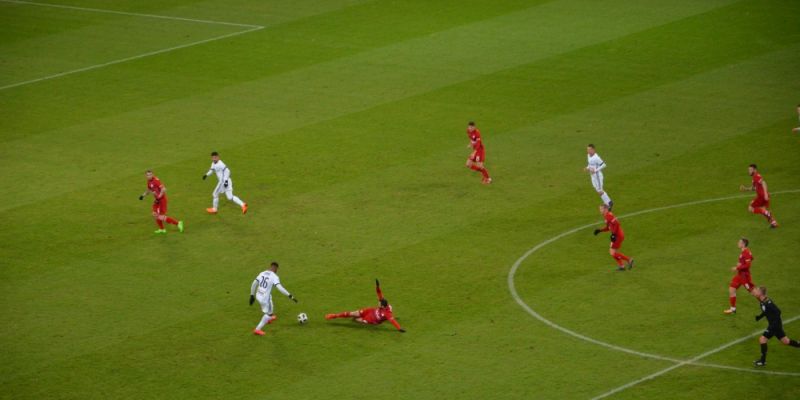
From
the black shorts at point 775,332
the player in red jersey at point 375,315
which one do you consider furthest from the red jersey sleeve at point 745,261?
the player in red jersey at point 375,315

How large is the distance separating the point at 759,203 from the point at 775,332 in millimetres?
8630

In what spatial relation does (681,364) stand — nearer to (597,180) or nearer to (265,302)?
(265,302)

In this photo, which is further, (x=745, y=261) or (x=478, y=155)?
(x=478, y=155)

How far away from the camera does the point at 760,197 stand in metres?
32.4

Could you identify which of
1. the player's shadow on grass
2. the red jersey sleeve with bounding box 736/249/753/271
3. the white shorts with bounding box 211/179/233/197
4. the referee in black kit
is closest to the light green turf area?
the player's shadow on grass

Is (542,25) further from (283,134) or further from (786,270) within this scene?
(786,270)

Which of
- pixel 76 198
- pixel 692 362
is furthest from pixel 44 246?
pixel 692 362

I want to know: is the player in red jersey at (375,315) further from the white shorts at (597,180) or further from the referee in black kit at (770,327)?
the white shorts at (597,180)

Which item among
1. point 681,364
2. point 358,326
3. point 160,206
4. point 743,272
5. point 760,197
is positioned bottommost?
point 681,364

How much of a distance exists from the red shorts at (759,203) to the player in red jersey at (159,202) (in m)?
15.8

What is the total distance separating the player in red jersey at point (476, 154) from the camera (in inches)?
1437

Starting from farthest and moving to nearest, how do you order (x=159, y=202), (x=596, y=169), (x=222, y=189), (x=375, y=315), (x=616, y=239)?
(x=222, y=189)
(x=596, y=169)
(x=159, y=202)
(x=616, y=239)
(x=375, y=315)

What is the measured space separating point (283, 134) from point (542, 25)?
661 inches

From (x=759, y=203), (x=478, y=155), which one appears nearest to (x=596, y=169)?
(x=478, y=155)
